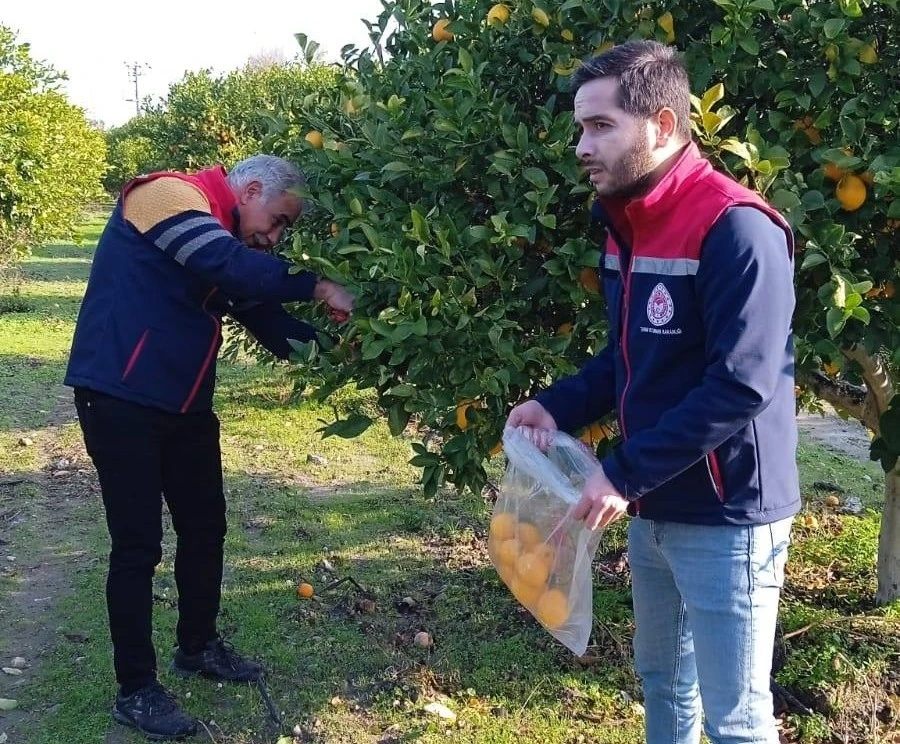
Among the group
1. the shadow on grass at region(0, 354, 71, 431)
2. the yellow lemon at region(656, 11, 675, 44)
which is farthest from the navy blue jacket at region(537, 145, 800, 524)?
the shadow on grass at region(0, 354, 71, 431)

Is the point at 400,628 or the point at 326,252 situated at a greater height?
the point at 326,252

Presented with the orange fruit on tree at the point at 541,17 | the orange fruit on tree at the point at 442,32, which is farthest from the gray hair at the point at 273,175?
the orange fruit on tree at the point at 541,17

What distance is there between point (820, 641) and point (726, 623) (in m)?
1.73

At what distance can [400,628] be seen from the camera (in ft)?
13.2

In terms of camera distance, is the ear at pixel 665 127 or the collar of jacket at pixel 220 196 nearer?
the ear at pixel 665 127

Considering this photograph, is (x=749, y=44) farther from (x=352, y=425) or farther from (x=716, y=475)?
(x=352, y=425)

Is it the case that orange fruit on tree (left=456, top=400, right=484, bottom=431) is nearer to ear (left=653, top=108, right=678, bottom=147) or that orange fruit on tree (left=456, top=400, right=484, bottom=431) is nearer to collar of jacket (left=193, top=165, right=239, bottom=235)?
ear (left=653, top=108, right=678, bottom=147)

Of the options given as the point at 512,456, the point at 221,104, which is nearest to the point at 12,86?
the point at 221,104

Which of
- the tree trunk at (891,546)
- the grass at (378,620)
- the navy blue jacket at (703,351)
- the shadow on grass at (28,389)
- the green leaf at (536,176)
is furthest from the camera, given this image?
the shadow on grass at (28,389)

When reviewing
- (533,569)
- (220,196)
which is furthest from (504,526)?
(220,196)

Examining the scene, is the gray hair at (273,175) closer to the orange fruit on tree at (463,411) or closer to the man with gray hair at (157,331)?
the man with gray hair at (157,331)

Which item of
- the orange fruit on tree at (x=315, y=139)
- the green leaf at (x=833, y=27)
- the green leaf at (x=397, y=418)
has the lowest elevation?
the green leaf at (x=397, y=418)

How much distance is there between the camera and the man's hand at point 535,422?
2361 mm

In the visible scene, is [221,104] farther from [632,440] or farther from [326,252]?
[632,440]
